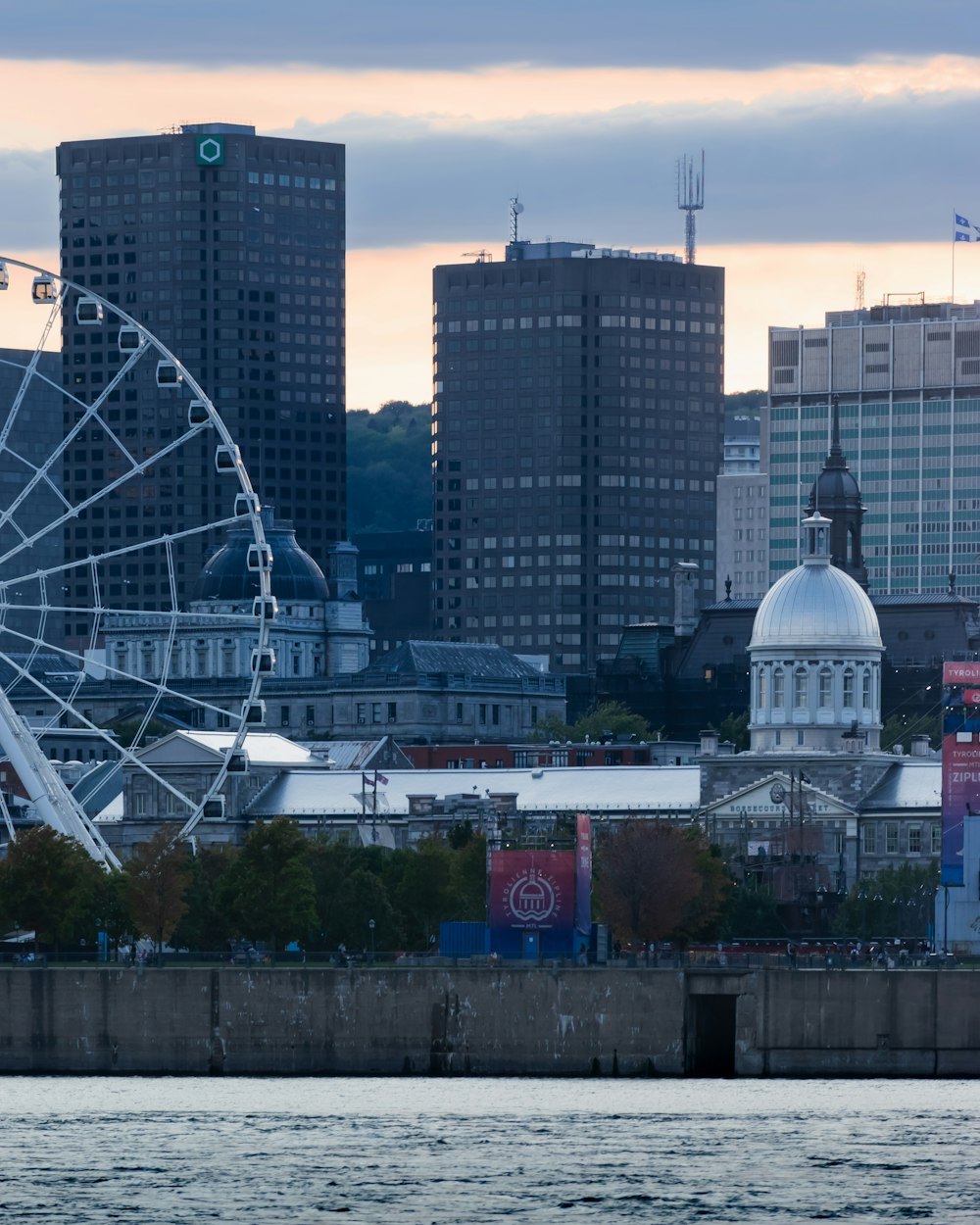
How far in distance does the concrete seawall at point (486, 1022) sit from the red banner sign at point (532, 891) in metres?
12.3

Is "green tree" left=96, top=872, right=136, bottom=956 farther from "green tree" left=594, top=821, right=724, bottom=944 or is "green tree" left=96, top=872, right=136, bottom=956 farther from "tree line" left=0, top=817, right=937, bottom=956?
"green tree" left=594, top=821, right=724, bottom=944

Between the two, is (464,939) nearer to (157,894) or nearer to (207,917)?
(157,894)

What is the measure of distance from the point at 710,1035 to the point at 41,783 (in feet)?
99.3

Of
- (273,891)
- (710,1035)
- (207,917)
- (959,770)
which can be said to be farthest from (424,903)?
(710,1035)

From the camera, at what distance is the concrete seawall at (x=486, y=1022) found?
155500 mm

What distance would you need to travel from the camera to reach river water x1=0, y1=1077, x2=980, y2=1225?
4491 inches

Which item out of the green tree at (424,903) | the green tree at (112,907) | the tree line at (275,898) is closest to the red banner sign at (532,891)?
the tree line at (275,898)

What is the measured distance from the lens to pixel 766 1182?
391 feet

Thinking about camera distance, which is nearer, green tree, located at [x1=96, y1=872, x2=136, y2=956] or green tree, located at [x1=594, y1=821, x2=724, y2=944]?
green tree, located at [x1=96, y1=872, x2=136, y2=956]

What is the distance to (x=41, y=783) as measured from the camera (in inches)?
6855

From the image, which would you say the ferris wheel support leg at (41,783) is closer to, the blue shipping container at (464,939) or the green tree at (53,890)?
→ the green tree at (53,890)

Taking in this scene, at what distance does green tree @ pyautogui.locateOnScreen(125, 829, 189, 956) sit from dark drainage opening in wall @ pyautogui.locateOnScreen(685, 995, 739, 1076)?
2779cm

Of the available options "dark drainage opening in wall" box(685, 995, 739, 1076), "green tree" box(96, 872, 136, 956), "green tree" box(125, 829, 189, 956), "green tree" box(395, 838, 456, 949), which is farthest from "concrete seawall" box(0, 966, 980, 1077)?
"green tree" box(395, 838, 456, 949)

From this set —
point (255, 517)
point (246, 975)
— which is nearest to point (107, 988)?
point (246, 975)
